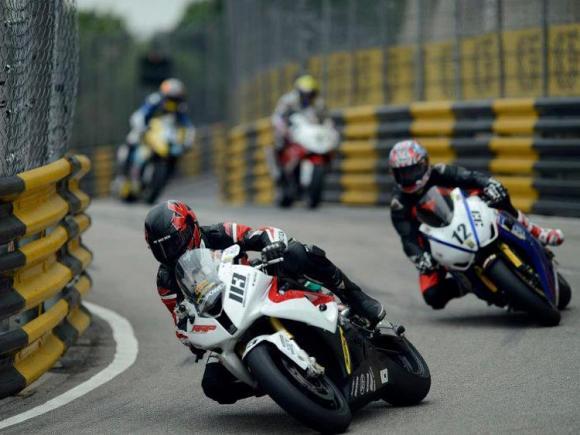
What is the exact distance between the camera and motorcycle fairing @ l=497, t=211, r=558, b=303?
31.9 feet

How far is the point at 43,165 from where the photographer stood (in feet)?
32.0

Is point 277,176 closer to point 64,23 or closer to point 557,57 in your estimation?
point 557,57

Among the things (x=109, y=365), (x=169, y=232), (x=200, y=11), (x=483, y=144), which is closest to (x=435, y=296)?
(x=109, y=365)

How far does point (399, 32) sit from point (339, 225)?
119 inches

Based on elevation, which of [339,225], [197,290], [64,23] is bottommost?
[339,225]

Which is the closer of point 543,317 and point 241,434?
point 241,434

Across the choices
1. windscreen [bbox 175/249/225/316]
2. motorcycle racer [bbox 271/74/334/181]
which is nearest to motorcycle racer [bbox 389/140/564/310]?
windscreen [bbox 175/249/225/316]

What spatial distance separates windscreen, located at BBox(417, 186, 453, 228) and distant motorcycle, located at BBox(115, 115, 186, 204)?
549 inches

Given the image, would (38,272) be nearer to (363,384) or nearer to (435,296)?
(363,384)

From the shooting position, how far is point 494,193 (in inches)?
395

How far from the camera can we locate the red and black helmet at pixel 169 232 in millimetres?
6820

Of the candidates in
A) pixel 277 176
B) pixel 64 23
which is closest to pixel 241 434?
pixel 64 23

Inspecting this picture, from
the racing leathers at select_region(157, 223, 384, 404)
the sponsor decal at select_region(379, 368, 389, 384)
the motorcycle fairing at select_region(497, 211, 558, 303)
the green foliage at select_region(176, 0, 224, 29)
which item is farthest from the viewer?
the green foliage at select_region(176, 0, 224, 29)

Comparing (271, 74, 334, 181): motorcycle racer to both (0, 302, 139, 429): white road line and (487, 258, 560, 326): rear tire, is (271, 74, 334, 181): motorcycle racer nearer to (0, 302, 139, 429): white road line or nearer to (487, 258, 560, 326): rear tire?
(0, 302, 139, 429): white road line
